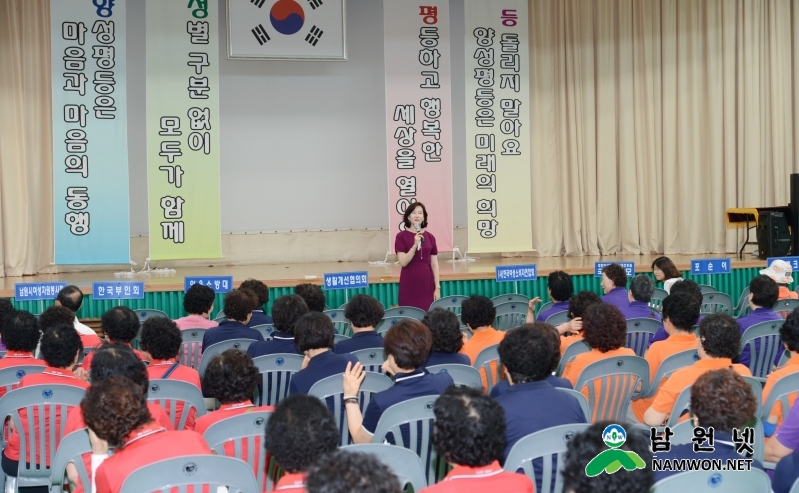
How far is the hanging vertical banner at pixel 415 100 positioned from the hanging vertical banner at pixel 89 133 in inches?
132

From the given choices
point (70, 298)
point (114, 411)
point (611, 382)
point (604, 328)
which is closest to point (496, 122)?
point (70, 298)

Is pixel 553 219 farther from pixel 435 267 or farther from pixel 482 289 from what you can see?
pixel 435 267

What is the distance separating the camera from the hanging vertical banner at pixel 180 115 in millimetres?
9867

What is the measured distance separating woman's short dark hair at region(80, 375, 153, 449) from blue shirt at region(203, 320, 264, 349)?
2159mm

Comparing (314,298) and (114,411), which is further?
(314,298)

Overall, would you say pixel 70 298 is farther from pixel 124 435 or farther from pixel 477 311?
pixel 124 435

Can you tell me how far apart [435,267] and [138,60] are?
6.52 m

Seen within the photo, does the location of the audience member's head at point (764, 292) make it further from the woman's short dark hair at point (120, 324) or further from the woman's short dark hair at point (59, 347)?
the woman's short dark hair at point (59, 347)

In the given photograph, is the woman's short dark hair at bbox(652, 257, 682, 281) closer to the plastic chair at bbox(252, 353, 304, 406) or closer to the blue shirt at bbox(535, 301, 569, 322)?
the blue shirt at bbox(535, 301, 569, 322)

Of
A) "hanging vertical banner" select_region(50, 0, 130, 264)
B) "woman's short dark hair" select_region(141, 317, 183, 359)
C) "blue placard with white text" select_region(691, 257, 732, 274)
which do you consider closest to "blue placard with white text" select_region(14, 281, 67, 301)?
"hanging vertical banner" select_region(50, 0, 130, 264)

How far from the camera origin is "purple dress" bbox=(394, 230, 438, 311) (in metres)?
6.83

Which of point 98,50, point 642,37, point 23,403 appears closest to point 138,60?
point 98,50

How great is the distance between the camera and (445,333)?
12.1ft

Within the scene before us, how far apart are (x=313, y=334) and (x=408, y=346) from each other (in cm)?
68
